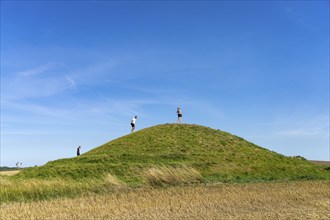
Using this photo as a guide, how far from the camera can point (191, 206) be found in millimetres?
13016

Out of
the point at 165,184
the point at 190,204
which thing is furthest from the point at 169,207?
the point at 165,184

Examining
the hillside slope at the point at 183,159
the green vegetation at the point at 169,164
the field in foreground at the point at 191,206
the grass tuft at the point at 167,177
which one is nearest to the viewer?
the field in foreground at the point at 191,206

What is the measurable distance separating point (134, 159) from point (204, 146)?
9.48m

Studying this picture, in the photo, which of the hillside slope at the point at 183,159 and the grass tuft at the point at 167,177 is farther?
the hillside slope at the point at 183,159

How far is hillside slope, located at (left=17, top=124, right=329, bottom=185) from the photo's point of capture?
1155 inches

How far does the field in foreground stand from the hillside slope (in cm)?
780

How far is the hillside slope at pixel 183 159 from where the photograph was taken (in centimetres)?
2934

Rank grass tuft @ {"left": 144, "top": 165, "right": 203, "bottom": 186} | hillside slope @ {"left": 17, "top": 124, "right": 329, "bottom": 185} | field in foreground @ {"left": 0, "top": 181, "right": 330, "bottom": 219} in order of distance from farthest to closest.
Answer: hillside slope @ {"left": 17, "top": 124, "right": 329, "bottom": 185} < grass tuft @ {"left": 144, "top": 165, "right": 203, "bottom": 186} < field in foreground @ {"left": 0, "top": 181, "right": 330, "bottom": 219}

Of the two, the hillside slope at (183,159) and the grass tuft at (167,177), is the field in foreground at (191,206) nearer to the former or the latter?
the grass tuft at (167,177)

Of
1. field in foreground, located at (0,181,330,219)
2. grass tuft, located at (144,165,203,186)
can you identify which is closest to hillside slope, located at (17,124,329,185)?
grass tuft, located at (144,165,203,186)

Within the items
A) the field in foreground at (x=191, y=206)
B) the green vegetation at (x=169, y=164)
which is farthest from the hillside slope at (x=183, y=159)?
the field in foreground at (x=191, y=206)

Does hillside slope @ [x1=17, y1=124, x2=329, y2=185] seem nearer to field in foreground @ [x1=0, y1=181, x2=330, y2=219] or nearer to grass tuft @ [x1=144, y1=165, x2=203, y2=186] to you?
grass tuft @ [x1=144, y1=165, x2=203, y2=186]

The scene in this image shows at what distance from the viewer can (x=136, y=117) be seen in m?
46.4

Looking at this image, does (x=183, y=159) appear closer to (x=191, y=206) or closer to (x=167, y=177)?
(x=167, y=177)
